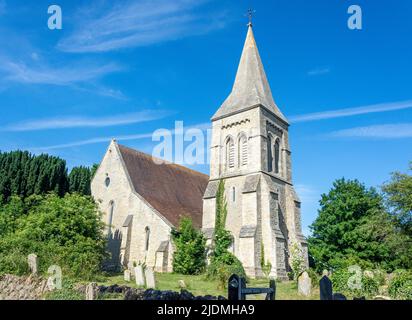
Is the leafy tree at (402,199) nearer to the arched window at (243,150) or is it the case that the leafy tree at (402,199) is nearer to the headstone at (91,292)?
the arched window at (243,150)

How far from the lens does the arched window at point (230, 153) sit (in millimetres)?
29962

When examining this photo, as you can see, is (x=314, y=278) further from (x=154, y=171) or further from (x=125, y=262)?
(x=154, y=171)

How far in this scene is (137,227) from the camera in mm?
27250

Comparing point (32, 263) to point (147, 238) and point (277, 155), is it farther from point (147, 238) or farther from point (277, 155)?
point (277, 155)

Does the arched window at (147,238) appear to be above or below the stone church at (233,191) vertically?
below

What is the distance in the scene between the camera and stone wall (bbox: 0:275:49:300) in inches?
404

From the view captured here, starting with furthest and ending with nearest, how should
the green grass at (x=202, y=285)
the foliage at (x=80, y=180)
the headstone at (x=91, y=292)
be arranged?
1. the foliage at (x=80, y=180)
2. the green grass at (x=202, y=285)
3. the headstone at (x=91, y=292)

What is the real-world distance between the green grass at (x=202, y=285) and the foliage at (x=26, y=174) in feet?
28.9

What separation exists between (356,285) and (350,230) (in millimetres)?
17581

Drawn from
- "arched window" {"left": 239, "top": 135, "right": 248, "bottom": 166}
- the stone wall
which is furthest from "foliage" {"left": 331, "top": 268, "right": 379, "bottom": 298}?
"arched window" {"left": 239, "top": 135, "right": 248, "bottom": 166}

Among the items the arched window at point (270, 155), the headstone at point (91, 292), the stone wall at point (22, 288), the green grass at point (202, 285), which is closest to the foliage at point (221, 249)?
the green grass at point (202, 285)

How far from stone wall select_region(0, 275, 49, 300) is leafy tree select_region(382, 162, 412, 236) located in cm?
2228
